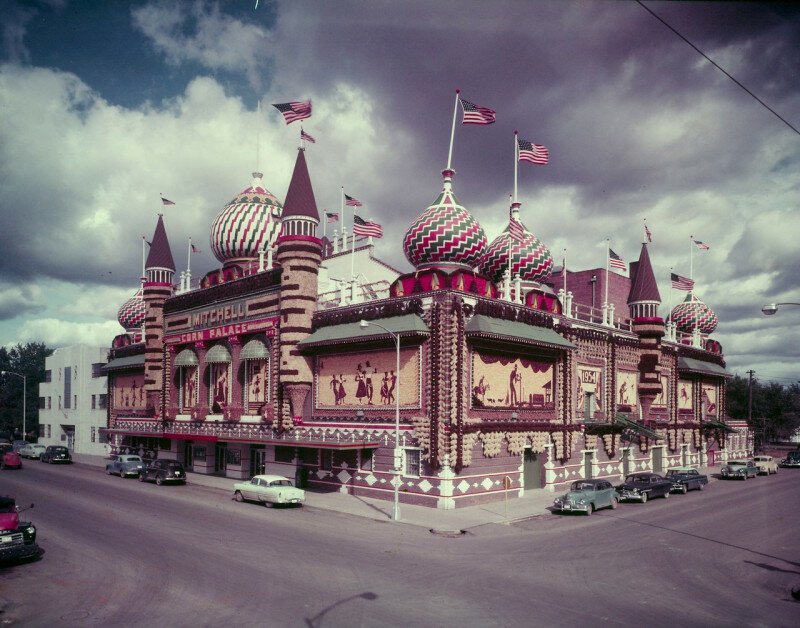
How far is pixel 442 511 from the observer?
92.6 ft

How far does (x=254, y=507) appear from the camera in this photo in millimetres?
29016

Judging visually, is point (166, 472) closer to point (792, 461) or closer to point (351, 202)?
point (351, 202)

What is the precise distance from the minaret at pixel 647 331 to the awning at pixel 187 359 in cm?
3215

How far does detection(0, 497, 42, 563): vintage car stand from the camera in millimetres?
16688

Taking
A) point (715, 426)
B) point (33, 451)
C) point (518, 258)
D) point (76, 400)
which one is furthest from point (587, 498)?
point (76, 400)

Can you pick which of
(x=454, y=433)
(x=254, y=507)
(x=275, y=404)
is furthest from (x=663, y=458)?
(x=254, y=507)

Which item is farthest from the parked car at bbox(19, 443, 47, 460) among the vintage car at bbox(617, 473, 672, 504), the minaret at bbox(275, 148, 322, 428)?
the vintage car at bbox(617, 473, 672, 504)

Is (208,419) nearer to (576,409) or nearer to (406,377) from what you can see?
(406,377)

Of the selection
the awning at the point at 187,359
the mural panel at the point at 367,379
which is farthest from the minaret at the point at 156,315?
the mural panel at the point at 367,379

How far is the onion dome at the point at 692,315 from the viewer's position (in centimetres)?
5825

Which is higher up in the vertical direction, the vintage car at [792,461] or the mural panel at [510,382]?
the mural panel at [510,382]

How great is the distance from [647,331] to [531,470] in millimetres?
17042

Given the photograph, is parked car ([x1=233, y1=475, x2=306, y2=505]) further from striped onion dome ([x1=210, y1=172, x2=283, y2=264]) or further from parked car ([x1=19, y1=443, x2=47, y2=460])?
parked car ([x1=19, y1=443, x2=47, y2=460])

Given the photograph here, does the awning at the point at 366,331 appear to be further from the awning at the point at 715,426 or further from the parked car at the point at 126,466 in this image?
the awning at the point at 715,426
